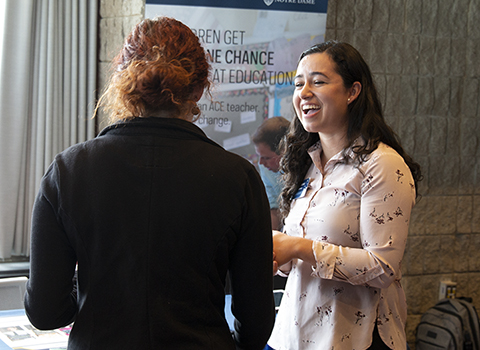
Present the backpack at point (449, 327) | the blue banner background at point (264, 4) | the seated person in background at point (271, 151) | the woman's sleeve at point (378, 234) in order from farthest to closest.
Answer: the backpack at point (449, 327)
the seated person in background at point (271, 151)
the blue banner background at point (264, 4)
the woman's sleeve at point (378, 234)

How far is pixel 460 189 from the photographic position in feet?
12.4

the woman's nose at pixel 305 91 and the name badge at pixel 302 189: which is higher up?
the woman's nose at pixel 305 91

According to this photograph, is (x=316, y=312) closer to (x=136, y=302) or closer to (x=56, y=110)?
(x=136, y=302)

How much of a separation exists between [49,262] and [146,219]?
22 centimetres

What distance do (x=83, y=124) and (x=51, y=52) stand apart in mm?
506

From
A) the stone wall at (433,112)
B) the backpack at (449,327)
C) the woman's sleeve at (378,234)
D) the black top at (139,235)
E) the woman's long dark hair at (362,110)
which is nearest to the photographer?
the black top at (139,235)

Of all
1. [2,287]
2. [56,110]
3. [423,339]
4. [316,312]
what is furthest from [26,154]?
[423,339]

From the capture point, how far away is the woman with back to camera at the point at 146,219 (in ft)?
3.11

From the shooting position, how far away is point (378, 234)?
1.40 metres

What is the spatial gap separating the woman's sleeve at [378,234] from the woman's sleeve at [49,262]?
0.75 m

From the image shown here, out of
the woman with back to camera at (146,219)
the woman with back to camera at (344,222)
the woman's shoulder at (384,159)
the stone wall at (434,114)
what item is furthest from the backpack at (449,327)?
the woman with back to camera at (146,219)

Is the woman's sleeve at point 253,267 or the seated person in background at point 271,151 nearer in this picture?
the woman's sleeve at point 253,267

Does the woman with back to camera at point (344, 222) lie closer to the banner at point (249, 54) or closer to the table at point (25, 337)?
the table at point (25, 337)

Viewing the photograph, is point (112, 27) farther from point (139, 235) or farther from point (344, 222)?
point (139, 235)
